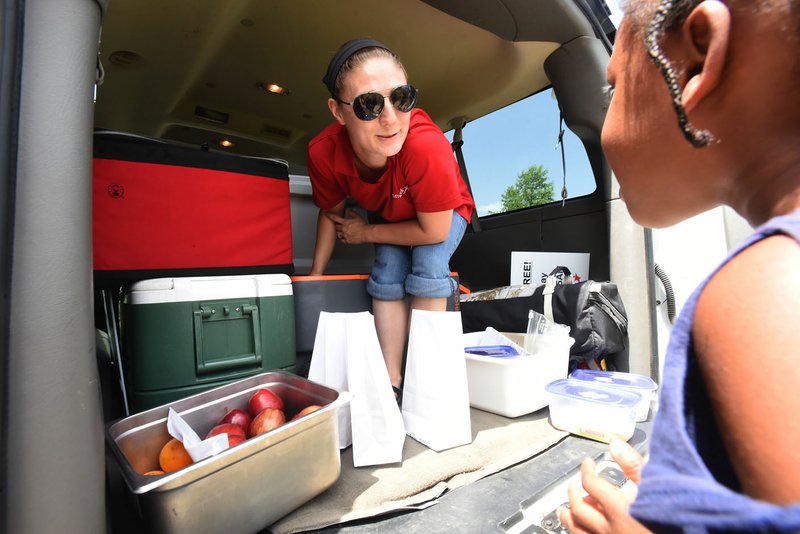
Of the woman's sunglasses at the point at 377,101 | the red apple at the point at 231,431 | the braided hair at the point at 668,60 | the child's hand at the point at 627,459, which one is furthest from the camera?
the woman's sunglasses at the point at 377,101

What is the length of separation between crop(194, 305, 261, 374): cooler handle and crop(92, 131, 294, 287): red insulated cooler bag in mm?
188

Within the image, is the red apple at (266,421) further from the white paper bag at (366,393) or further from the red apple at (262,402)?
the white paper bag at (366,393)

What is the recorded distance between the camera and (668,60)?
15.3 inches

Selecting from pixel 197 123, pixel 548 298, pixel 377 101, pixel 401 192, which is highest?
pixel 197 123

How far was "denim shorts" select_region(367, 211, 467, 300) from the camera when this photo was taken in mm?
1432

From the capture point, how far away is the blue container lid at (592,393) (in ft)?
3.74

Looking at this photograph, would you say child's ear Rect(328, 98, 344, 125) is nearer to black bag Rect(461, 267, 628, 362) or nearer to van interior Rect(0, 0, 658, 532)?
van interior Rect(0, 0, 658, 532)

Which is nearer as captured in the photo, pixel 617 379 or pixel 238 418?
pixel 238 418

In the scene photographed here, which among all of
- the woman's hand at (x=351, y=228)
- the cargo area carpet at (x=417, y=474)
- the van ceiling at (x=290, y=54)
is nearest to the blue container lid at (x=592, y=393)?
the cargo area carpet at (x=417, y=474)

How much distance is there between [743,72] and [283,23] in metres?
1.86

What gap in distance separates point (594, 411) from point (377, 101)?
112cm

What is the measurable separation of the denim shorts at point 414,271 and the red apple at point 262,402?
0.60m

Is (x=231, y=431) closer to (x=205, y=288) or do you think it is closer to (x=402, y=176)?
(x=205, y=288)

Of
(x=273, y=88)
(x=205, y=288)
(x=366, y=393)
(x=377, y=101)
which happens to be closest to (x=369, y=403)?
(x=366, y=393)
